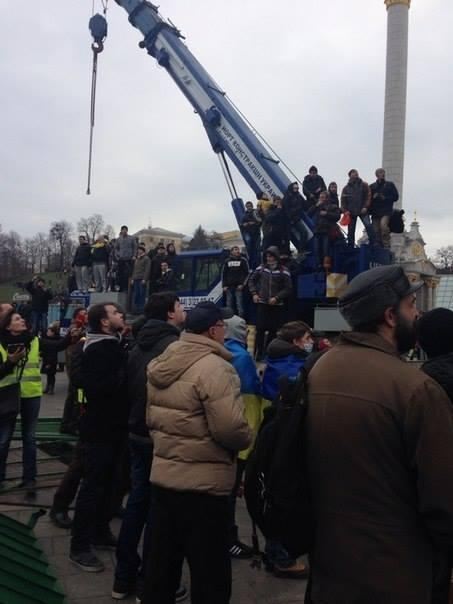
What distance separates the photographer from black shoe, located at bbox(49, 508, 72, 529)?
499 centimetres

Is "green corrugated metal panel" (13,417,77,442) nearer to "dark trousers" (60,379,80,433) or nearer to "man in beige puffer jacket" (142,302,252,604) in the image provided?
"dark trousers" (60,379,80,433)

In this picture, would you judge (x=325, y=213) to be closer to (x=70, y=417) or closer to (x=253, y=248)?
(x=253, y=248)

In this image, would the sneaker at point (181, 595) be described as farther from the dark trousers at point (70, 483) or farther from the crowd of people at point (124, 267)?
the crowd of people at point (124, 267)

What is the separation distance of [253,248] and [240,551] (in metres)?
9.56

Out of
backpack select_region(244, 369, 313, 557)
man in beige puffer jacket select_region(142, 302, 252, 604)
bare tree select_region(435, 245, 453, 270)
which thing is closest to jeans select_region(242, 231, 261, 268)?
man in beige puffer jacket select_region(142, 302, 252, 604)

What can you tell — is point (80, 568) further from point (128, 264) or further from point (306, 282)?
point (128, 264)

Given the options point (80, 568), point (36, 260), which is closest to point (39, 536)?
point (80, 568)

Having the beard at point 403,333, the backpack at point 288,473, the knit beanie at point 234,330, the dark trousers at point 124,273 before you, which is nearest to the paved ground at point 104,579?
the knit beanie at point 234,330

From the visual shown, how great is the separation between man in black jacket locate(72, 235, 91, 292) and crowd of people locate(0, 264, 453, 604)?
10327mm

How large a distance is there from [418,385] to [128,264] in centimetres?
1369

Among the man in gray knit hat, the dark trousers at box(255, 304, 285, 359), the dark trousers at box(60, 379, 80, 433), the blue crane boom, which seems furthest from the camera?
the blue crane boom

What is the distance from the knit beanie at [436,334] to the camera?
3111 mm

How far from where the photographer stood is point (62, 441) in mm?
7785

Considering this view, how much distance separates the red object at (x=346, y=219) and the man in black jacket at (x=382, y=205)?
52 centimetres
